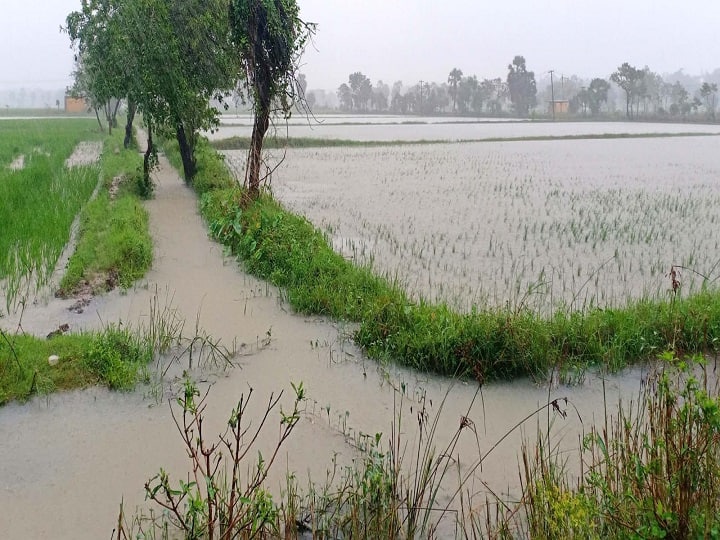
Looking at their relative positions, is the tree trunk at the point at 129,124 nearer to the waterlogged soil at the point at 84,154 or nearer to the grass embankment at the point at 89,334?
the waterlogged soil at the point at 84,154

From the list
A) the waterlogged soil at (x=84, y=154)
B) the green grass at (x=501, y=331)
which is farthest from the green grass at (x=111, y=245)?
the waterlogged soil at (x=84, y=154)

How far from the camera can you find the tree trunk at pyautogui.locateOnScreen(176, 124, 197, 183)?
40.7ft

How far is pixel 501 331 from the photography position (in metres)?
4.54

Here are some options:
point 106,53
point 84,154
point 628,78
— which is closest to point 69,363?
point 106,53

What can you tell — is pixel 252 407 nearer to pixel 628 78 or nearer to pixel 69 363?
pixel 69 363

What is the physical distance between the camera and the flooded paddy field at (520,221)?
6.33 metres

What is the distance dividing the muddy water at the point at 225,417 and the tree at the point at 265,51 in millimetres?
4389

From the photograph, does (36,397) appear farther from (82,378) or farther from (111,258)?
(111,258)

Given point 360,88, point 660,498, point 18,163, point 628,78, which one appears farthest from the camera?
point 360,88

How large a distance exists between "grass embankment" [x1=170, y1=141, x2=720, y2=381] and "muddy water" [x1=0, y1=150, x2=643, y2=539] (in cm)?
16

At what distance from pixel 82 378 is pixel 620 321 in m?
3.98

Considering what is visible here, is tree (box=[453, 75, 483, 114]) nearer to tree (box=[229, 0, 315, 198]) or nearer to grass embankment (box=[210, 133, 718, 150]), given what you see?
grass embankment (box=[210, 133, 718, 150])

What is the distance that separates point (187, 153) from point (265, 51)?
15.2 feet

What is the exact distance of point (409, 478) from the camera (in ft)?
10.5
